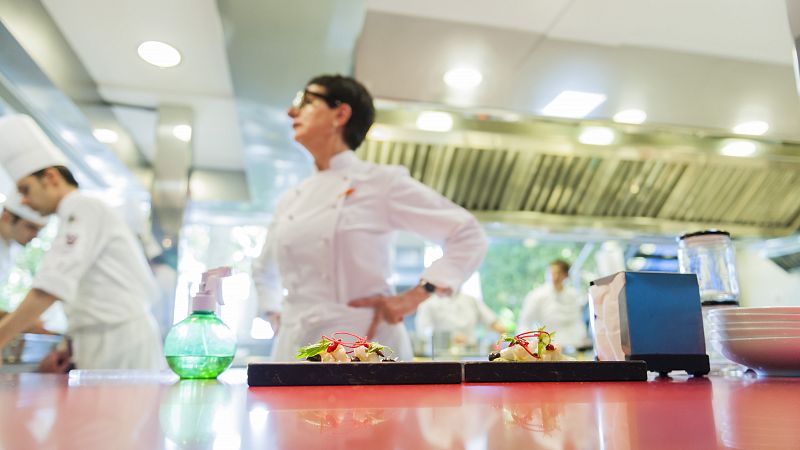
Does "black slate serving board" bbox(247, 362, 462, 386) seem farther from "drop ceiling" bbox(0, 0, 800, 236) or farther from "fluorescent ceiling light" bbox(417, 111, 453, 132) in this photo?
"fluorescent ceiling light" bbox(417, 111, 453, 132)

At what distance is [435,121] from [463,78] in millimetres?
309

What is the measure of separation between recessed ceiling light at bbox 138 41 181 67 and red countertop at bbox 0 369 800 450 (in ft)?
6.96

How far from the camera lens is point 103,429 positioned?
35cm

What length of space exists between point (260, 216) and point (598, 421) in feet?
13.6

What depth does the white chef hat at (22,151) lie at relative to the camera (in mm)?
2090

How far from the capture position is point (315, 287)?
5.42 ft

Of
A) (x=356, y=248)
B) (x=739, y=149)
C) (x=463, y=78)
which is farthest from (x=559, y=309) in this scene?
(x=356, y=248)

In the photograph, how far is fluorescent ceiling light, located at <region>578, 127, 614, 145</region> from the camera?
2783 millimetres

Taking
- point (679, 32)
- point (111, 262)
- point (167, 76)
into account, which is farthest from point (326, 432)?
point (167, 76)

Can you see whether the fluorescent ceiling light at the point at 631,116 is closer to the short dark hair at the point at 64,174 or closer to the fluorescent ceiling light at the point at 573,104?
the fluorescent ceiling light at the point at 573,104

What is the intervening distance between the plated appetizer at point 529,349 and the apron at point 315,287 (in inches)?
31.6

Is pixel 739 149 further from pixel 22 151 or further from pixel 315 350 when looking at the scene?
pixel 22 151

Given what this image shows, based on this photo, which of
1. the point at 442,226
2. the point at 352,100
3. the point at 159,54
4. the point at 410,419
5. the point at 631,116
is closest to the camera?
the point at 410,419

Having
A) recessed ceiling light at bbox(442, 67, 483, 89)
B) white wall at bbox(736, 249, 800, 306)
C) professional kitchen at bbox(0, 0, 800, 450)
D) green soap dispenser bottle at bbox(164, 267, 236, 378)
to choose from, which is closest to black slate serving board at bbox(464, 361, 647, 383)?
professional kitchen at bbox(0, 0, 800, 450)
